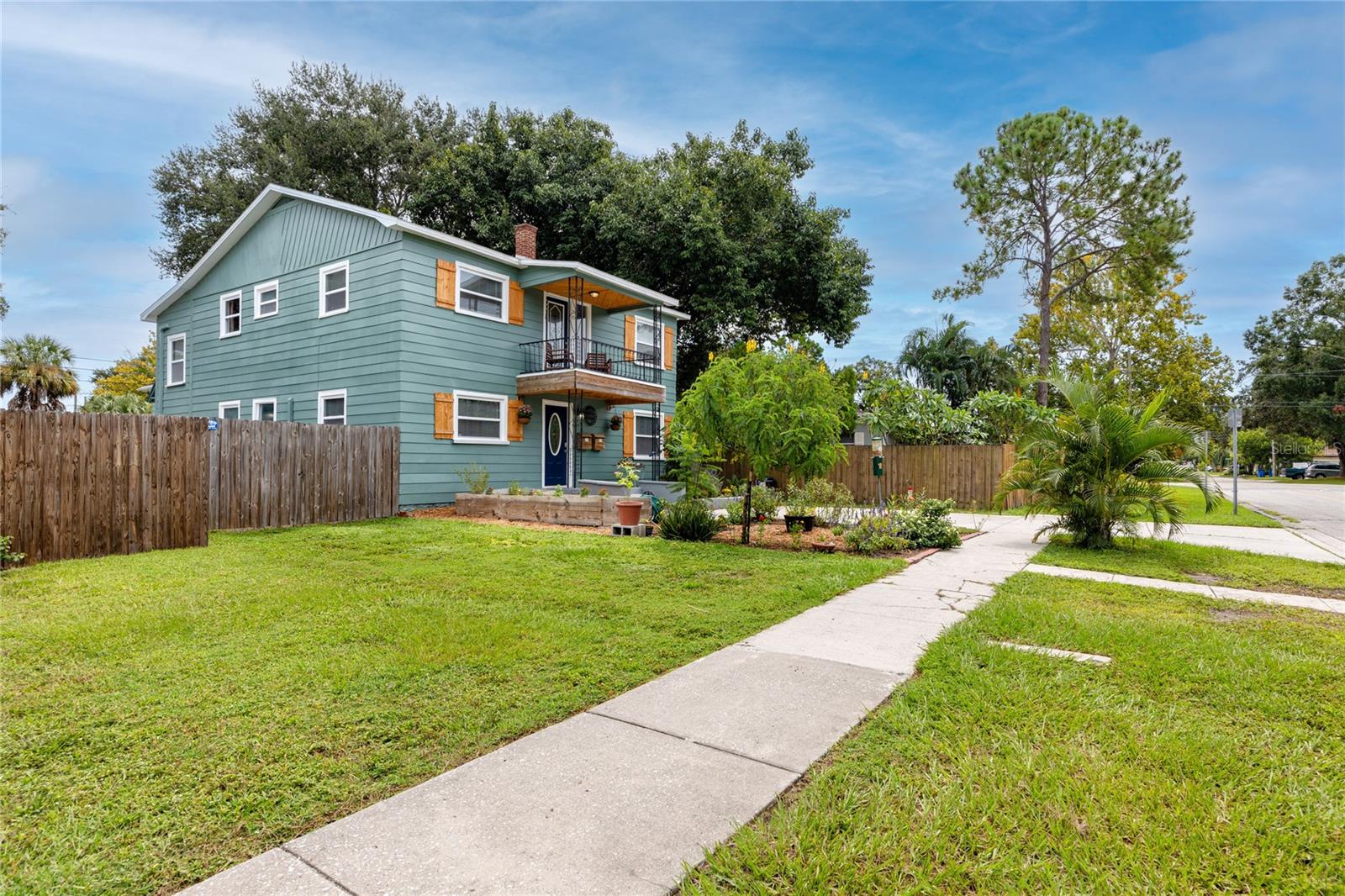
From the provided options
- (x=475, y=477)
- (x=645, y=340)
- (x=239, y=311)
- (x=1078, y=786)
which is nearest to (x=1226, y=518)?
(x=645, y=340)

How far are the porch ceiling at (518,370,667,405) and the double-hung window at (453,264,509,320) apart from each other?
1625mm

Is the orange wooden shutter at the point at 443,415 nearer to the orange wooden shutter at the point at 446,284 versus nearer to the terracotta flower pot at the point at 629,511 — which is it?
the orange wooden shutter at the point at 446,284

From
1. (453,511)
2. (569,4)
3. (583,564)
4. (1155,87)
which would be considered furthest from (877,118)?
(453,511)

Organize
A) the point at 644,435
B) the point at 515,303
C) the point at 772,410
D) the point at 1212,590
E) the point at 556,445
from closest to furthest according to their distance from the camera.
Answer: the point at 1212,590 → the point at 772,410 → the point at 515,303 → the point at 556,445 → the point at 644,435

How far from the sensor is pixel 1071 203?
70.0 ft

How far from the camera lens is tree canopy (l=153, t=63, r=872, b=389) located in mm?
20828

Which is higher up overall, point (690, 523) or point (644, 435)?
point (644, 435)

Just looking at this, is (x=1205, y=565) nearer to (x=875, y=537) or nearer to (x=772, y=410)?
(x=875, y=537)

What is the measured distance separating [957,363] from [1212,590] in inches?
795

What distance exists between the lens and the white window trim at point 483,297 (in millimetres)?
13617

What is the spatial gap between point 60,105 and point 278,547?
5.60 meters

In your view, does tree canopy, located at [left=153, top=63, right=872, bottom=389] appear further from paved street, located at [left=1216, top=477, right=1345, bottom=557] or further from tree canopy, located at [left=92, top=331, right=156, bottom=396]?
tree canopy, located at [left=92, top=331, right=156, bottom=396]

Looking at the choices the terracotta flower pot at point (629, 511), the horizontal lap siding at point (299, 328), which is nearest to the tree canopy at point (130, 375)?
the horizontal lap siding at point (299, 328)

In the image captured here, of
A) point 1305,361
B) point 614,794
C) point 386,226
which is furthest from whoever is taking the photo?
point 1305,361
